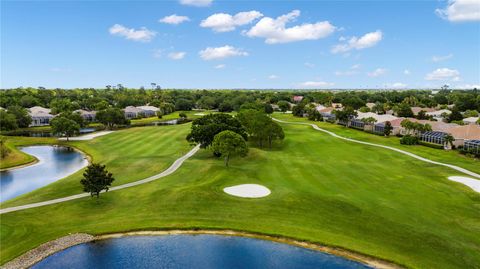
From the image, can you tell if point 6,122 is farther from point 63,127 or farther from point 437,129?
point 437,129

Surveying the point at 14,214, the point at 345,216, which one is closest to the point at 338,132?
the point at 345,216

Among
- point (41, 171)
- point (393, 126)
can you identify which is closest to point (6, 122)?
point (41, 171)

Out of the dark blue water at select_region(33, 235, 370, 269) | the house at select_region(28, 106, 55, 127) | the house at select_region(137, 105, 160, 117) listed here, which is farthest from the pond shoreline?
the house at select_region(137, 105, 160, 117)

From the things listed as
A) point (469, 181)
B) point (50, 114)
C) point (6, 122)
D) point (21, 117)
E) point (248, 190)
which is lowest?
point (248, 190)

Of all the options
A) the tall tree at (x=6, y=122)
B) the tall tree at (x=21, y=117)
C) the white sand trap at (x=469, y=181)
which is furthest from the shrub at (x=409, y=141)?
the tall tree at (x=21, y=117)

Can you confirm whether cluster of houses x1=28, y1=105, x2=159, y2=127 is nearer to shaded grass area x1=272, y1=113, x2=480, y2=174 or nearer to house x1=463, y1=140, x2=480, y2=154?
shaded grass area x1=272, y1=113, x2=480, y2=174

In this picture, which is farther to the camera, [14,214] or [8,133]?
[8,133]

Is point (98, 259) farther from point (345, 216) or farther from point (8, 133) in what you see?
point (8, 133)

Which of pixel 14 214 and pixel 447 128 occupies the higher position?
pixel 447 128
